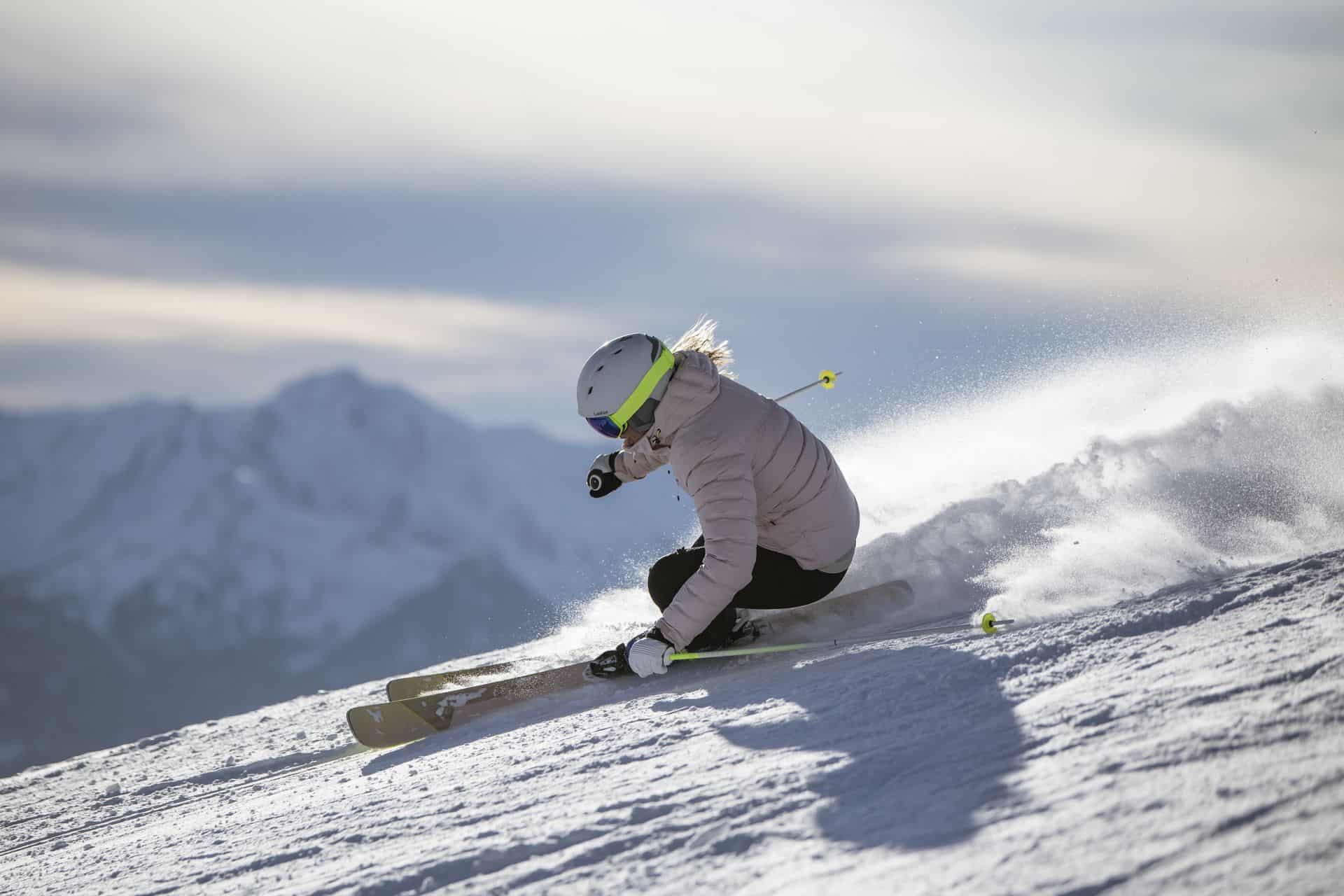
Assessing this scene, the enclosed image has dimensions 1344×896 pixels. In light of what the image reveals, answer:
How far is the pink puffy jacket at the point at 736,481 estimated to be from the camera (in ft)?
14.1

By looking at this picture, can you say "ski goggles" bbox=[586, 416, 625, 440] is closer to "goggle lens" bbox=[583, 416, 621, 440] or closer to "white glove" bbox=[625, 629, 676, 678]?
"goggle lens" bbox=[583, 416, 621, 440]

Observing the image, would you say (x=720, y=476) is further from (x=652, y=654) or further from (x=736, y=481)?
(x=652, y=654)

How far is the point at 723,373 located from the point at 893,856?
9.82 feet

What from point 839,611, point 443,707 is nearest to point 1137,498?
point 839,611

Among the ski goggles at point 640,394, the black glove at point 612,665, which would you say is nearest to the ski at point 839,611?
the black glove at point 612,665

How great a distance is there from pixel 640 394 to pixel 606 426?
0.96ft

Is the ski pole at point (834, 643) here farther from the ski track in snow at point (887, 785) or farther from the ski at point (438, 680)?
the ski at point (438, 680)

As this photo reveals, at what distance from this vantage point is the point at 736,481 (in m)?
4.32

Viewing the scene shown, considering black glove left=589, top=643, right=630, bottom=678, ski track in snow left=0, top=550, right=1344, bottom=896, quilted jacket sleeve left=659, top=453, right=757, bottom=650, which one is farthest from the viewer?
black glove left=589, top=643, right=630, bottom=678

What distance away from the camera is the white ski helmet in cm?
448

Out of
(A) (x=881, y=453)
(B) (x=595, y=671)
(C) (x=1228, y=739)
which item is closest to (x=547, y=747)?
(B) (x=595, y=671)

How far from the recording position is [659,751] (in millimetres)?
3457

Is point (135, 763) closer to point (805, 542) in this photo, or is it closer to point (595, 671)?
point (595, 671)

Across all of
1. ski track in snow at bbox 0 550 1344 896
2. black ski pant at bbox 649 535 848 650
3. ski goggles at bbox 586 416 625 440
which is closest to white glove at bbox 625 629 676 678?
ski track in snow at bbox 0 550 1344 896
